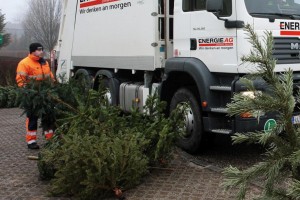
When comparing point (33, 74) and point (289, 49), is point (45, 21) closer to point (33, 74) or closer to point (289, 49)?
point (33, 74)

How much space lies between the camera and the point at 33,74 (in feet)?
21.3

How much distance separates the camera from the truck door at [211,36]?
5266 mm

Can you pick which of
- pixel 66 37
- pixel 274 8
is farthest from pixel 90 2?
pixel 274 8

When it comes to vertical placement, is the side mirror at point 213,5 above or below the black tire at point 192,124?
above

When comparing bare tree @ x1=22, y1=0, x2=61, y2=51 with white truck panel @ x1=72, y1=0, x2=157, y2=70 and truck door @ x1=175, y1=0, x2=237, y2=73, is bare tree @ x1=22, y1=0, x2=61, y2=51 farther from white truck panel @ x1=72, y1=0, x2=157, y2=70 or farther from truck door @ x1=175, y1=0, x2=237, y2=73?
truck door @ x1=175, y1=0, x2=237, y2=73

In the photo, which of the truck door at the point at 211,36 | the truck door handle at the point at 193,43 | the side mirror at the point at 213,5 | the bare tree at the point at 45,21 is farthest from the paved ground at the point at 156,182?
the bare tree at the point at 45,21

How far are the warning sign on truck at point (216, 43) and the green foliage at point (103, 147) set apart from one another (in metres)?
1.13

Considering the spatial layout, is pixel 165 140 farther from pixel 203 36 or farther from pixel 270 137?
pixel 270 137

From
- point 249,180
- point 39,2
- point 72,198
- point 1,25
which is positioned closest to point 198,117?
point 72,198

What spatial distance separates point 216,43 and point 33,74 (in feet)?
9.53

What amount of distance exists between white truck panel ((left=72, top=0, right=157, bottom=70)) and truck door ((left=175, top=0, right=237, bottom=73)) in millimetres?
876

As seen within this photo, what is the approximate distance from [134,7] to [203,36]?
71.7 inches

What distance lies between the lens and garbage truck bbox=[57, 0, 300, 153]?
5.22 meters

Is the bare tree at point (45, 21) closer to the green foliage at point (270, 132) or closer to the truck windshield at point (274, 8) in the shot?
the truck windshield at point (274, 8)
